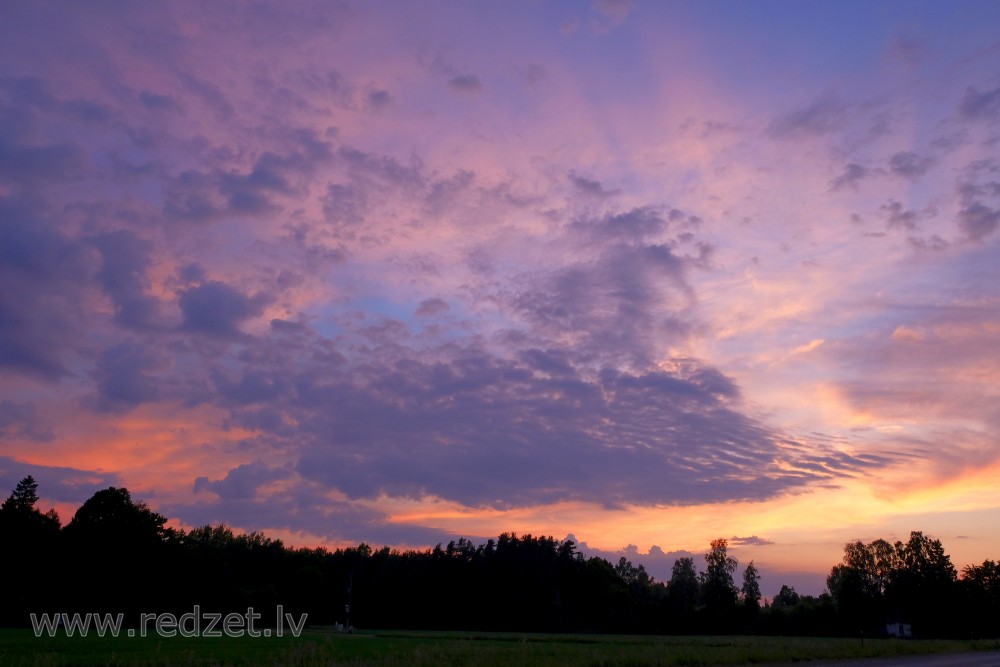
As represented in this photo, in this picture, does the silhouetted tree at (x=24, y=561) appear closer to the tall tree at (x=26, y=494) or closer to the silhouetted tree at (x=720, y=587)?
the tall tree at (x=26, y=494)

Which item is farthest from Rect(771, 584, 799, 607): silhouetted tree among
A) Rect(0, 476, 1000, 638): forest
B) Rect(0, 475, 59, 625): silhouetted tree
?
Rect(0, 475, 59, 625): silhouetted tree

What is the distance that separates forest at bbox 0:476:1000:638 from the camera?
318 feet

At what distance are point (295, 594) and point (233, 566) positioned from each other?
11.0 meters

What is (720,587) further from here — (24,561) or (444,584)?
(24,561)

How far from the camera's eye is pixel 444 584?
450 ft

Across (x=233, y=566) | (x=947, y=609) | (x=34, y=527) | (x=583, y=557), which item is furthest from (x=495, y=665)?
(x=583, y=557)

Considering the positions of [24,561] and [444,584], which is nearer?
[24,561]

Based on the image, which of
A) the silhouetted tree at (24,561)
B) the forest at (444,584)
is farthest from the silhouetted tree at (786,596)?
the silhouetted tree at (24,561)

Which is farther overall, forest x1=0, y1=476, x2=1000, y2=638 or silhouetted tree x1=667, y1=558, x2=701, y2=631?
silhouetted tree x1=667, y1=558, x2=701, y2=631

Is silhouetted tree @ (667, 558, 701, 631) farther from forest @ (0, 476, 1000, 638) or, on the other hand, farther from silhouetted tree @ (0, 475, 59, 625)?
silhouetted tree @ (0, 475, 59, 625)

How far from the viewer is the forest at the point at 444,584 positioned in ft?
318

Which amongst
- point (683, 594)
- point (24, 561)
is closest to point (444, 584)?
point (683, 594)

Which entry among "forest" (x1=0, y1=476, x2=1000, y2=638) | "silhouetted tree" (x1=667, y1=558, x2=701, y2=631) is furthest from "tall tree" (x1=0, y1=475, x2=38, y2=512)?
"silhouetted tree" (x1=667, y1=558, x2=701, y2=631)

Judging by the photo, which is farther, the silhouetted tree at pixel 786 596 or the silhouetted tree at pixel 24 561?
the silhouetted tree at pixel 786 596
